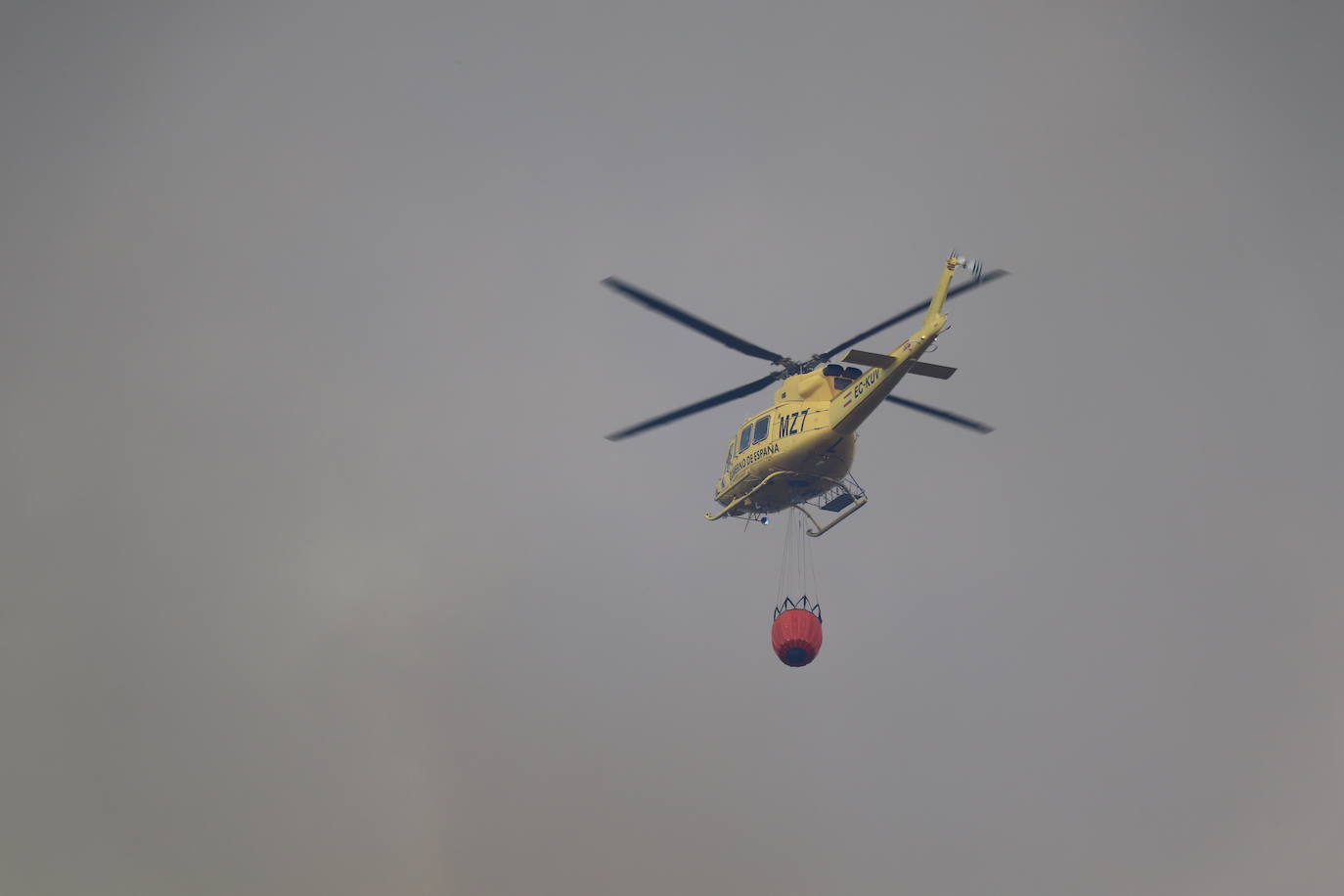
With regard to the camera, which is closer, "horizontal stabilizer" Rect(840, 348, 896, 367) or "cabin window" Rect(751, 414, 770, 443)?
"horizontal stabilizer" Rect(840, 348, 896, 367)

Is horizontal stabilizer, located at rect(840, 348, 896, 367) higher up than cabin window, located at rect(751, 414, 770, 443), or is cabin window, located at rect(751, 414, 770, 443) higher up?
cabin window, located at rect(751, 414, 770, 443)

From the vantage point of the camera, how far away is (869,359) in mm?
31984

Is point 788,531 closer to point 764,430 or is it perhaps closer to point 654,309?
point 764,430

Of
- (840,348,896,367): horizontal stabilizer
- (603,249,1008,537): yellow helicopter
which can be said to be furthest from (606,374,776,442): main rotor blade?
(840,348,896,367): horizontal stabilizer

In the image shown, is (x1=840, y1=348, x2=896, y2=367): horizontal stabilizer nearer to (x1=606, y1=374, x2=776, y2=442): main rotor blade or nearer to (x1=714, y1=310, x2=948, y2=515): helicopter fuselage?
(x1=714, y1=310, x2=948, y2=515): helicopter fuselage

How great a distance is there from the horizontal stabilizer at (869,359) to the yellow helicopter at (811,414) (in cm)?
3

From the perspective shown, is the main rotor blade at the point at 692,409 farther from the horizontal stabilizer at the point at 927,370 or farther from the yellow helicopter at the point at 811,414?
the horizontal stabilizer at the point at 927,370

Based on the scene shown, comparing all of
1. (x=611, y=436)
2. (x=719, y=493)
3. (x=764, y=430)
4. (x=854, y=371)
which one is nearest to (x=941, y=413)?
(x=854, y=371)

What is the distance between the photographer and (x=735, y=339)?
34219 mm

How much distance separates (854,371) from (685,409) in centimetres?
584

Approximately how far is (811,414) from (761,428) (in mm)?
2798

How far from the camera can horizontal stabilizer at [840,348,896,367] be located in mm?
31625

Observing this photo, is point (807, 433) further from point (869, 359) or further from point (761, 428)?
point (869, 359)

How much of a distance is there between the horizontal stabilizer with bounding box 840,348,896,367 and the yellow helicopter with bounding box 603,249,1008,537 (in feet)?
0.09
